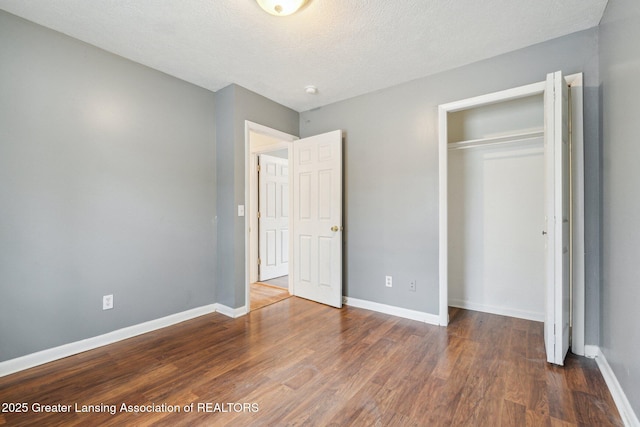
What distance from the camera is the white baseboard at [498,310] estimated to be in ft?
9.53

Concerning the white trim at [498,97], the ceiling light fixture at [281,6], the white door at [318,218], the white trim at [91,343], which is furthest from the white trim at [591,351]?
the white trim at [91,343]

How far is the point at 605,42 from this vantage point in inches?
78.9

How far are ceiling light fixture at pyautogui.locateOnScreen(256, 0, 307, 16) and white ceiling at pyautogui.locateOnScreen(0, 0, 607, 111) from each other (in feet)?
0.28

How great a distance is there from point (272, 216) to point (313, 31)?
3151mm

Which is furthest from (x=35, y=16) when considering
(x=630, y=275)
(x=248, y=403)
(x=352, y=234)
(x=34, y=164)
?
(x=630, y=275)

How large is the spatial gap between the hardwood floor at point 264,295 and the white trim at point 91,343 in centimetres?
64

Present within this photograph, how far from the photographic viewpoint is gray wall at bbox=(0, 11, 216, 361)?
6.69 ft

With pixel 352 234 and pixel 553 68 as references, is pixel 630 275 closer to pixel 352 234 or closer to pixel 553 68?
pixel 553 68

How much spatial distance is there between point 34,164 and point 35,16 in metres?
1.05

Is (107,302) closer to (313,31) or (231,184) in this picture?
(231,184)

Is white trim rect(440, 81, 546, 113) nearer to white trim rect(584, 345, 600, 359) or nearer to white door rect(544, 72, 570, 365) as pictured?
white door rect(544, 72, 570, 365)

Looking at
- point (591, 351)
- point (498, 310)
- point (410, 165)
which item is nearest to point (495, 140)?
point (410, 165)

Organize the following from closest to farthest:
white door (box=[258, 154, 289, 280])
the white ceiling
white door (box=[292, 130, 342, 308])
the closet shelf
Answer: the white ceiling, the closet shelf, white door (box=[292, 130, 342, 308]), white door (box=[258, 154, 289, 280])

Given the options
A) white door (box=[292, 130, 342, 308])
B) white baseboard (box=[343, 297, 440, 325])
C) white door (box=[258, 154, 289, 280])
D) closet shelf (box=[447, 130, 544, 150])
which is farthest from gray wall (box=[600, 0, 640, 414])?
white door (box=[258, 154, 289, 280])
